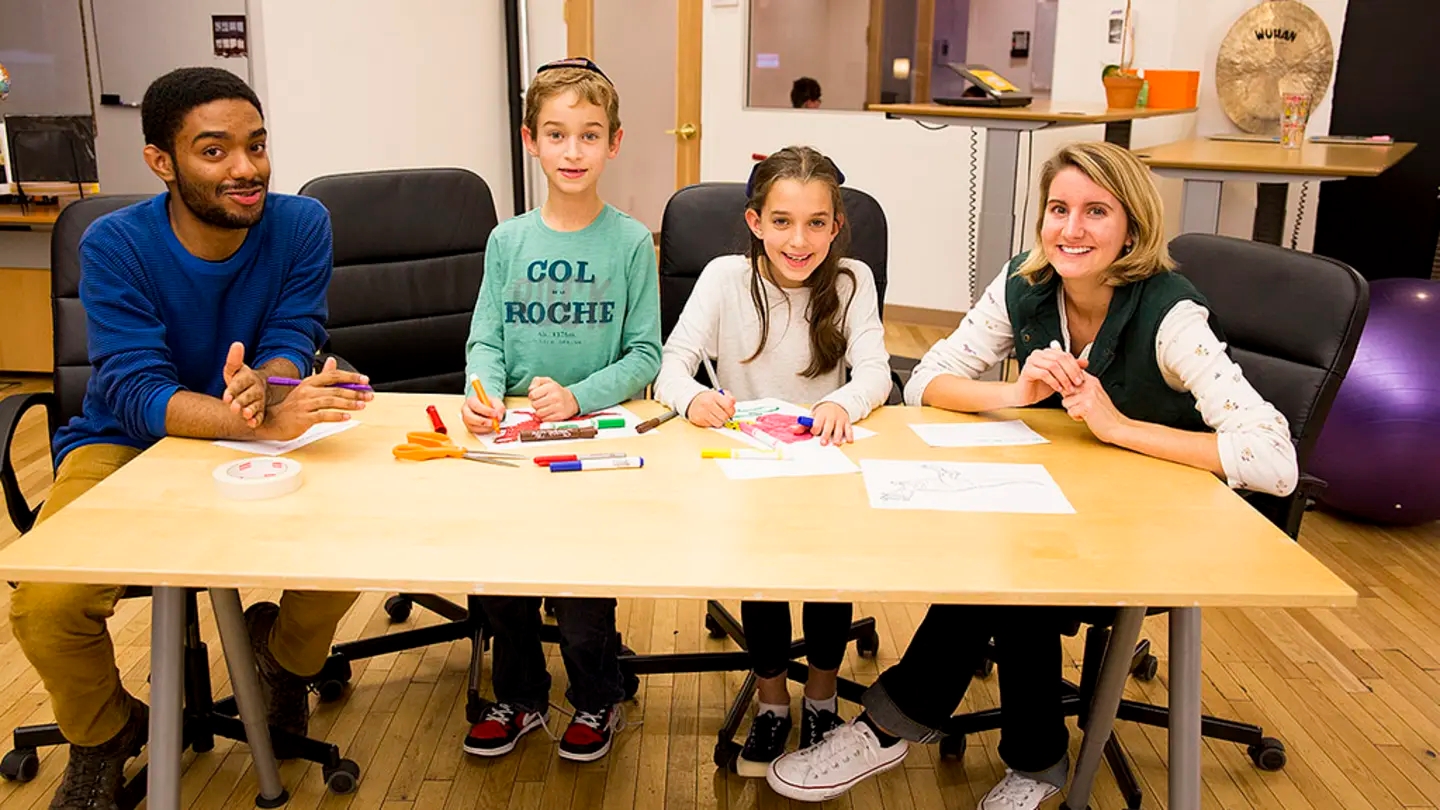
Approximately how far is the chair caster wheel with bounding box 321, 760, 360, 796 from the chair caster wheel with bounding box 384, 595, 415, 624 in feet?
2.11

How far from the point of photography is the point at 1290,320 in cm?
189

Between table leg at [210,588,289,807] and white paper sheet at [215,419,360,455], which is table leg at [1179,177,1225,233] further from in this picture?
table leg at [210,588,289,807]

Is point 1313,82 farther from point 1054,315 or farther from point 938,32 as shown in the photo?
point 1054,315

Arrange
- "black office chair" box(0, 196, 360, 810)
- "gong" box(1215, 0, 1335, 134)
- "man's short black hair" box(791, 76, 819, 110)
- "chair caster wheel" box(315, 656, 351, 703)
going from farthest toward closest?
1. "man's short black hair" box(791, 76, 819, 110)
2. "gong" box(1215, 0, 1335, 134)
3. "chair caster wheel" box(315, 656, 351, 703)
4. "black office chair" box(0, 196, 360, 810)

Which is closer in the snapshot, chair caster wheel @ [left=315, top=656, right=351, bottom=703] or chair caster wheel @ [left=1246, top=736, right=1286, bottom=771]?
chair caster wheel @ [left=1246, top=736, right=1286, bottom=771]

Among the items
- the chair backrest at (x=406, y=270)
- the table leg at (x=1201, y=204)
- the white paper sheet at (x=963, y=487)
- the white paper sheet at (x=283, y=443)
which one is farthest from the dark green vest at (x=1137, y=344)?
the table leg at (x=1201, y=204)

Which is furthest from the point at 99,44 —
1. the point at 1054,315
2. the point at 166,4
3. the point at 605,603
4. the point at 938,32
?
the point at 1054,315

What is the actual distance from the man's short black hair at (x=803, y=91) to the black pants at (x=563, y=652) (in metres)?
4.10

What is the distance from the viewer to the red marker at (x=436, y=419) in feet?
5.91

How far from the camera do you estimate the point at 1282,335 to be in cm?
190

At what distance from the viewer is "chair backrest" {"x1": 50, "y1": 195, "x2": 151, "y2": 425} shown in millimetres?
2109

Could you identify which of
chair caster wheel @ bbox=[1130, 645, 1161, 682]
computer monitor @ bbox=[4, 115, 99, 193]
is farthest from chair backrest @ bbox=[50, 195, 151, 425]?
computer monitor @ bbox=[4, 115, 99, 193]

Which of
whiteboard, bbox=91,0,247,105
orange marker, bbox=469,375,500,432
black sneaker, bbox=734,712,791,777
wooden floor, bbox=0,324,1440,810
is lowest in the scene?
wooden floor, bbox=0,324,1440,810

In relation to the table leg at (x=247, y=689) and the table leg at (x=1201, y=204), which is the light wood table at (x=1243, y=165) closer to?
the table leg at (x=1201, y=204)
